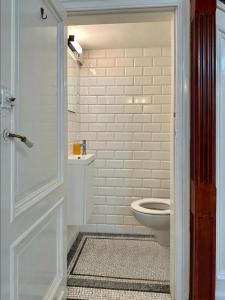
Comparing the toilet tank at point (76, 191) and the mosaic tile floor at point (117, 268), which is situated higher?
the toilet tank at point (76, 191)

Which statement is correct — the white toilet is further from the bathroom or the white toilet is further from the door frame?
the door frame

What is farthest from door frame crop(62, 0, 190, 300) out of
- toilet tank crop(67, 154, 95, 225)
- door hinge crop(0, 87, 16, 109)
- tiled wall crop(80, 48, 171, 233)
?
tiled wall crop(80, 48, 171, 233)

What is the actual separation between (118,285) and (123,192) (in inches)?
45.0

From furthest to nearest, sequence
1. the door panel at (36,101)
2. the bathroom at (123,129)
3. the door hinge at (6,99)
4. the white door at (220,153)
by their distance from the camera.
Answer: the bathroom at (123,129) < the white door at (220,153) < the door panel at (36,101) < the door hinge at (6,99)

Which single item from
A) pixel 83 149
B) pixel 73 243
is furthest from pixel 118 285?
pixel 83 149

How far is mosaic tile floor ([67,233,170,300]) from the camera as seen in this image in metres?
1.77

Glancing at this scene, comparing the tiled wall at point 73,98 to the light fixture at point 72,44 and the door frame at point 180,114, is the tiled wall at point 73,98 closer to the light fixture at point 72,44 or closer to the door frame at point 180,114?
the light fixture at point 72,44

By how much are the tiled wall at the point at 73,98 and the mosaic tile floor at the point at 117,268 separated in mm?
958

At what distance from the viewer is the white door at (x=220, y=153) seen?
148 centimetres

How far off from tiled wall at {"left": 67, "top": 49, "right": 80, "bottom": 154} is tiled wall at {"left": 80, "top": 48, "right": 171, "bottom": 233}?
0.49ft

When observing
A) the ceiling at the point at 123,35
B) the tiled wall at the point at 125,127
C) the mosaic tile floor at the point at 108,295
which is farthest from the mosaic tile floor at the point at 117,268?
the ceiling at the point at 123,35

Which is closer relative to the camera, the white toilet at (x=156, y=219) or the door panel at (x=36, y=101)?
the door panel at (x=36, y=101)

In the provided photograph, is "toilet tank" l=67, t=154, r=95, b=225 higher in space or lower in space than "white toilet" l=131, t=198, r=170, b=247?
higher

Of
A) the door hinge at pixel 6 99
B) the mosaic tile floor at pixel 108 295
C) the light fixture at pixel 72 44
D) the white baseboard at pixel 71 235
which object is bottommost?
the mosaic tile floor at pixel 108 295
